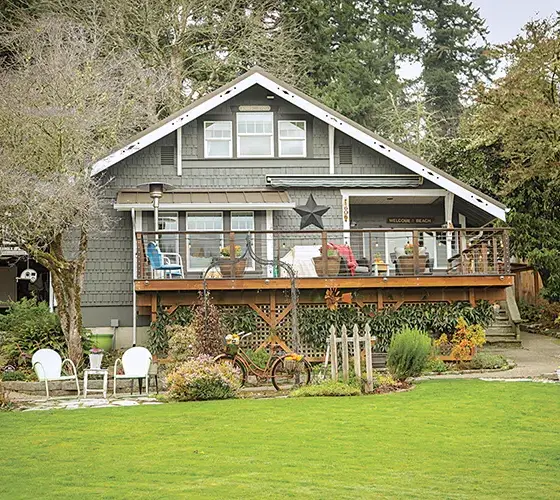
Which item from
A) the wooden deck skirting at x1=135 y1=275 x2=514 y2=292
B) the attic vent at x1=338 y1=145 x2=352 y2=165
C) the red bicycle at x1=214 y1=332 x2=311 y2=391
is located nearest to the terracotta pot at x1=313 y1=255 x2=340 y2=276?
the wooden deck skirting at x1=135 y1=275 x2=514 y2=292

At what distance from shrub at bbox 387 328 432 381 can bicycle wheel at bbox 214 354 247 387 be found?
2655mm

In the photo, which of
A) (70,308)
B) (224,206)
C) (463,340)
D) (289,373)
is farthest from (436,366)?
(70,308)

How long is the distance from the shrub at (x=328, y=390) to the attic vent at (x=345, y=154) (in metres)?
9.61

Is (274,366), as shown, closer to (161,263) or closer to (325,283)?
(325,283)

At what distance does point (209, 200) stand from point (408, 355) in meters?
8.25

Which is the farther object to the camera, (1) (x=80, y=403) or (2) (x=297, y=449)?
(1) (x=80, y=403)

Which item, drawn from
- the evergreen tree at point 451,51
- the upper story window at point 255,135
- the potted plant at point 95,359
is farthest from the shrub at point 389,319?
the evergreen tree at point 451,51

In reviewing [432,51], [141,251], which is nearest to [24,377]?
[141,251]

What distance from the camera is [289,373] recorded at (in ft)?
62.7

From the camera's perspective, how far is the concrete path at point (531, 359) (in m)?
19.0

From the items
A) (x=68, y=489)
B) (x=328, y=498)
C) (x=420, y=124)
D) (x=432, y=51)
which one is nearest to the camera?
(x=328, y=498)

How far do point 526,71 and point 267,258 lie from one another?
933cm

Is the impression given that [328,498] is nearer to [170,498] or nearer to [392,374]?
[170,498]

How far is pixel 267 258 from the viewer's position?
916 inches
